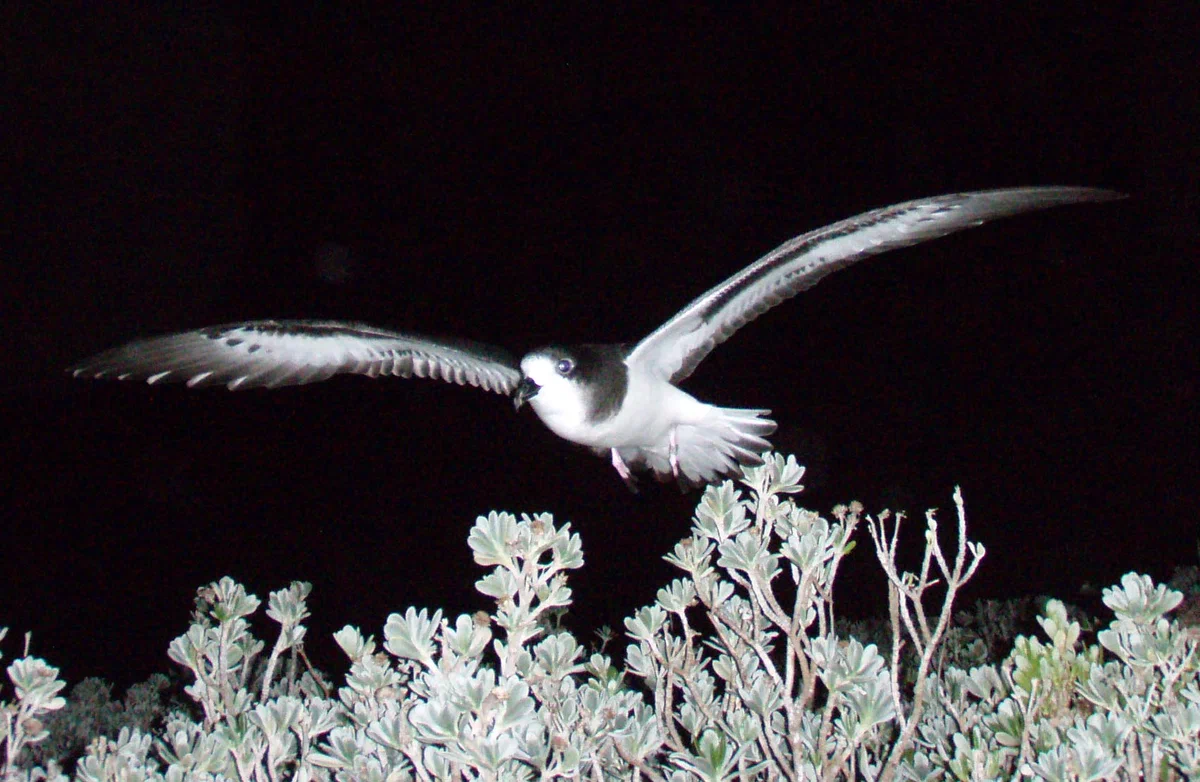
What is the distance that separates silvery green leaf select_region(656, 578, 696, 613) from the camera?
39.6 inches

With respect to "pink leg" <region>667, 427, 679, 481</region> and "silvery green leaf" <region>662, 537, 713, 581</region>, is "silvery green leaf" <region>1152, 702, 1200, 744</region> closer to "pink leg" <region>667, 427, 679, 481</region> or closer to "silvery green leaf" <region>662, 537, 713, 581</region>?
"silvery green leaf" <region>662, 537, 713, 581</region>

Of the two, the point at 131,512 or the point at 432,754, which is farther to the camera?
the point at 131,512

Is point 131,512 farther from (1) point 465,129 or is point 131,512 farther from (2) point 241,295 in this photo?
(1) point 465,129

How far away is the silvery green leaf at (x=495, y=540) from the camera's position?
84 centimetres

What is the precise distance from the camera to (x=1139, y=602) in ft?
2.93

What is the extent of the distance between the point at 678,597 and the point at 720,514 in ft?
0.37

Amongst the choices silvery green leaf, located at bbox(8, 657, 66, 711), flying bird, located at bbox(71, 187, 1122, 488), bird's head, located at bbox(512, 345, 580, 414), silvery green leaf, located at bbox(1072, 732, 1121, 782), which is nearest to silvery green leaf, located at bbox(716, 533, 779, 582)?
silvery green leaf, located at bbox(1072, 732, 1121, 782)

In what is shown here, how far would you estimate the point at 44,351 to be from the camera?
11.8 feet

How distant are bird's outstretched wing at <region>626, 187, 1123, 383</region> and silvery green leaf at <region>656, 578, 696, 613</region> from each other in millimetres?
1167

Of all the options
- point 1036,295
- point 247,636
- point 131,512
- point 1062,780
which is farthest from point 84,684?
point 1036,295

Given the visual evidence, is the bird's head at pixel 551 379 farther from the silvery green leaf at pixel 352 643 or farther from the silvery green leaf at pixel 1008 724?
the silvery green leaf at pixel 1008 724

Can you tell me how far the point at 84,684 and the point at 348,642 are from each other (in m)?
1.76

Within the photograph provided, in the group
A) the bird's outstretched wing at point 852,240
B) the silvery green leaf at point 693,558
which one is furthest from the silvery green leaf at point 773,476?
the bird's outstretched wing at point 852,240

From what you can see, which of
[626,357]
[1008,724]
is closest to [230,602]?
[1008,724]
